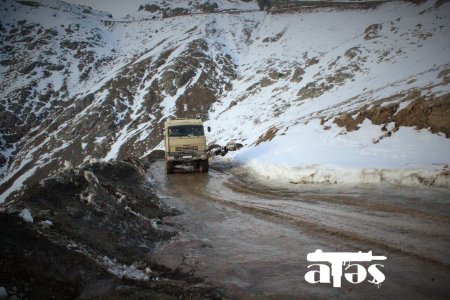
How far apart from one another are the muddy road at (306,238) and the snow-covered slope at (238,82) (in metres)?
3.58

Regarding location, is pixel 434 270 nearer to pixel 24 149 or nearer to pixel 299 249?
pixel 299 249

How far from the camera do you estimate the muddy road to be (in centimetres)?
494

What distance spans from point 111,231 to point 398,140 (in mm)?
13692

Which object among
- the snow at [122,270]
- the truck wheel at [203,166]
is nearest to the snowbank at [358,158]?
the truck wheel at [203,166]

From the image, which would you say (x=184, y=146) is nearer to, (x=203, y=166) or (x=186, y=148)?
(x=186, y=148)

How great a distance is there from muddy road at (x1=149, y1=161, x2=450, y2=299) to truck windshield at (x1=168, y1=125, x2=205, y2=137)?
7078 mm

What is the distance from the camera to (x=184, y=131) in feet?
63.9

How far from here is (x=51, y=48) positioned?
87250 millimetres

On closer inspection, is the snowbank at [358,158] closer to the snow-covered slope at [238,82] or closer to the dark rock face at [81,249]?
the snow-covered slope at [238,82]

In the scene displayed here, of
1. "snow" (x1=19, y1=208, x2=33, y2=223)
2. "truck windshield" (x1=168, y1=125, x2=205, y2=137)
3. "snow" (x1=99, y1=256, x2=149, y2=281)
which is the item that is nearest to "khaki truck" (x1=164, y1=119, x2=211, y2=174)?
"truck windshield" (x1=168, y1=125, x2=205, y2=137)

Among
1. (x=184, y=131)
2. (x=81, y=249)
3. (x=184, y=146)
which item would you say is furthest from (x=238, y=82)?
(x=81, y=249)

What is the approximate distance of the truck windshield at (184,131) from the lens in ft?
63.6

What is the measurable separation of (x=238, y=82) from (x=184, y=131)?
4608 cm

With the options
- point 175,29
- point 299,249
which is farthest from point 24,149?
point 299,249
